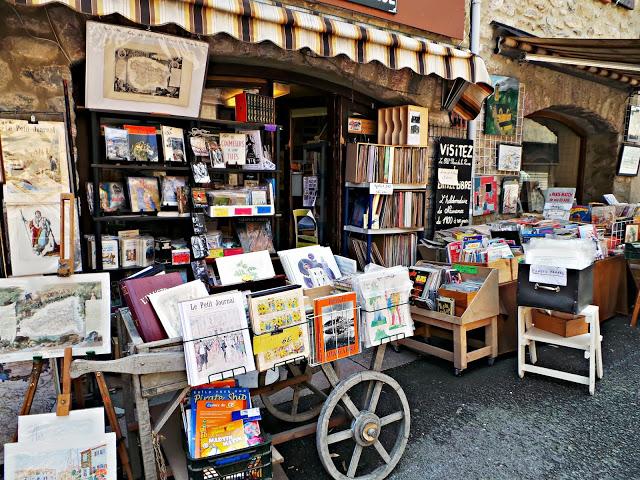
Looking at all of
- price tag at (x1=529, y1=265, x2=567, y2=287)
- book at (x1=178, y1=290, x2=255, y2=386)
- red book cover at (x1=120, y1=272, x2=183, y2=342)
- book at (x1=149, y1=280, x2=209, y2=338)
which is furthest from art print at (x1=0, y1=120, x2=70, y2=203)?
price tag at (x1=529, y1=265, x2=567, y2=287)

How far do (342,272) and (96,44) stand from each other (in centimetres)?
250

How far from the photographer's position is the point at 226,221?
4598mm

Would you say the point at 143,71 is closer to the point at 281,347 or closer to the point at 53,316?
the point at 53,316

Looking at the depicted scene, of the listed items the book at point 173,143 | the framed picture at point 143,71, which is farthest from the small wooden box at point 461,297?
the framed picture at point 143,71

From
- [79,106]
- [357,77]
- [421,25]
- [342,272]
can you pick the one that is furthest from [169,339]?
[421,25]

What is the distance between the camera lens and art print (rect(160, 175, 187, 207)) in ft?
13.4

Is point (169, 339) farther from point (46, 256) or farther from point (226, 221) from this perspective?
point (226, 221)

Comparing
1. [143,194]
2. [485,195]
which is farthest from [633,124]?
[143,194]

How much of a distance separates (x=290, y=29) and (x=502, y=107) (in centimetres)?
380

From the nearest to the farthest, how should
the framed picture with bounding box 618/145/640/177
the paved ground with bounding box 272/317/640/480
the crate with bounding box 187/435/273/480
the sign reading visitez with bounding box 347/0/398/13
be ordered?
the crate with bounding box 187/435/273/480
the paved ground with bounding box 272/317/640/480
the sign reading visitez with bounding box 347/0/398/13
the framed picture with bounding box 618/145/640/177

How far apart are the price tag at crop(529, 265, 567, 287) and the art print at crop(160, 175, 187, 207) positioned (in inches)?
121

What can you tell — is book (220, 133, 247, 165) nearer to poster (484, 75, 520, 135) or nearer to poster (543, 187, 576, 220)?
poster (484, 75, 520, 135)

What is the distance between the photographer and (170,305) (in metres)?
2.47

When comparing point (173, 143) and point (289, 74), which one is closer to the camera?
point (173, 143)
